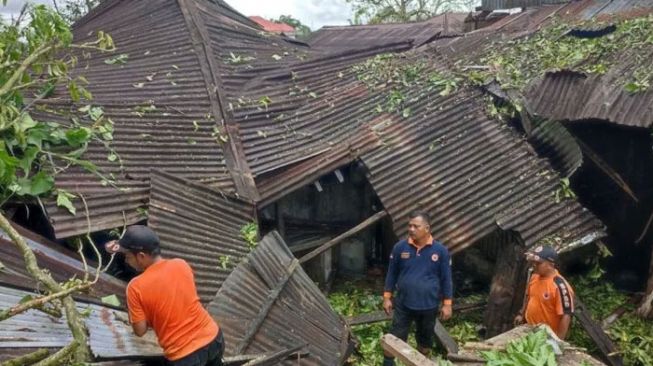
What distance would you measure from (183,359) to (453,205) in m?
4.18

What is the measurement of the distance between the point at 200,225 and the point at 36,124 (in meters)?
2.09

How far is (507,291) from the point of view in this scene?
263 inches

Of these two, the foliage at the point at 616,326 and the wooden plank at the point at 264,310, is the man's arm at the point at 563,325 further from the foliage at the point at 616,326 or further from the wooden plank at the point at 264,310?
the wooden plank at the point at 264,310

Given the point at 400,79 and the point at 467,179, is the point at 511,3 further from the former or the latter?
the point at 467,179

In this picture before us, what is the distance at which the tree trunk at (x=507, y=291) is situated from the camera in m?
6.63

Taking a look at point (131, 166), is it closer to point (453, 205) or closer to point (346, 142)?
point (346, 142)

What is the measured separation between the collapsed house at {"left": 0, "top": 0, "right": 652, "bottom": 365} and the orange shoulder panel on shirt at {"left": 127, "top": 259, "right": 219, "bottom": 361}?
376 mm

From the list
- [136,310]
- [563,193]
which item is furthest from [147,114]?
[563,193]

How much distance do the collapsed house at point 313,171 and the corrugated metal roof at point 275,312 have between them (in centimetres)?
2

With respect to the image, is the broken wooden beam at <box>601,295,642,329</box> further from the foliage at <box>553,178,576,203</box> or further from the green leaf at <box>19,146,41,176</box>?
the green leaf at <box>19,146,41,176</box>

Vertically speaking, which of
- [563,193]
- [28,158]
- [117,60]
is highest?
[117,60]

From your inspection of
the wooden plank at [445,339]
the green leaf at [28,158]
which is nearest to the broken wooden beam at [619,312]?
the wooden plank at [445,339]

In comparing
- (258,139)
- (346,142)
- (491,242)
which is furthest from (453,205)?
(258,139)

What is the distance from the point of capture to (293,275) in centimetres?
630
